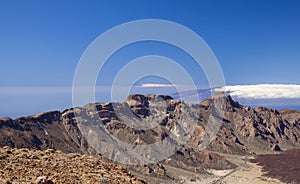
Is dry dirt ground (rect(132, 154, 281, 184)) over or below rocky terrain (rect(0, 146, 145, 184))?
below

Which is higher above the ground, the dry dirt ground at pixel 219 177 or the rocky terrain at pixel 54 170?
the rocky terrain at pixel 54 170

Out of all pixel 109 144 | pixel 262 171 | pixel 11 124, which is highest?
pixel 11 124

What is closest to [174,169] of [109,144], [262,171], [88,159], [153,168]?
[153,168]

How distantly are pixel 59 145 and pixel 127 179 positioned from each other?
15631 centimetres

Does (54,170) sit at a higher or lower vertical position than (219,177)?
higher

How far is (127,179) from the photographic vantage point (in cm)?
2514

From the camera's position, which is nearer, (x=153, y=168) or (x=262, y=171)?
(x=153, y=168)

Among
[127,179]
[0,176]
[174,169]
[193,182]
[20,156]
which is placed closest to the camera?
[0,176]

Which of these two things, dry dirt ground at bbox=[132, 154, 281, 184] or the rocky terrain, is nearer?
the rocky terrain

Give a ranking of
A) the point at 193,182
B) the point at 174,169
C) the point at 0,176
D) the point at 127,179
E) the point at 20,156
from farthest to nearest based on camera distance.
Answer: the point at 174,169, the point at 193,182, the point at 20,156, the point at 127,179, the point at 0,176

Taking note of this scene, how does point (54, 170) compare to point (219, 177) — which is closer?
point (54, 170)

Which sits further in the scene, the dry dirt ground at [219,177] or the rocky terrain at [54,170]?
the dry dirt ground at [219,177]

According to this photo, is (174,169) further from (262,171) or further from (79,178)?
(79,178)

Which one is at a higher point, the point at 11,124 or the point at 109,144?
the point at 11,124
